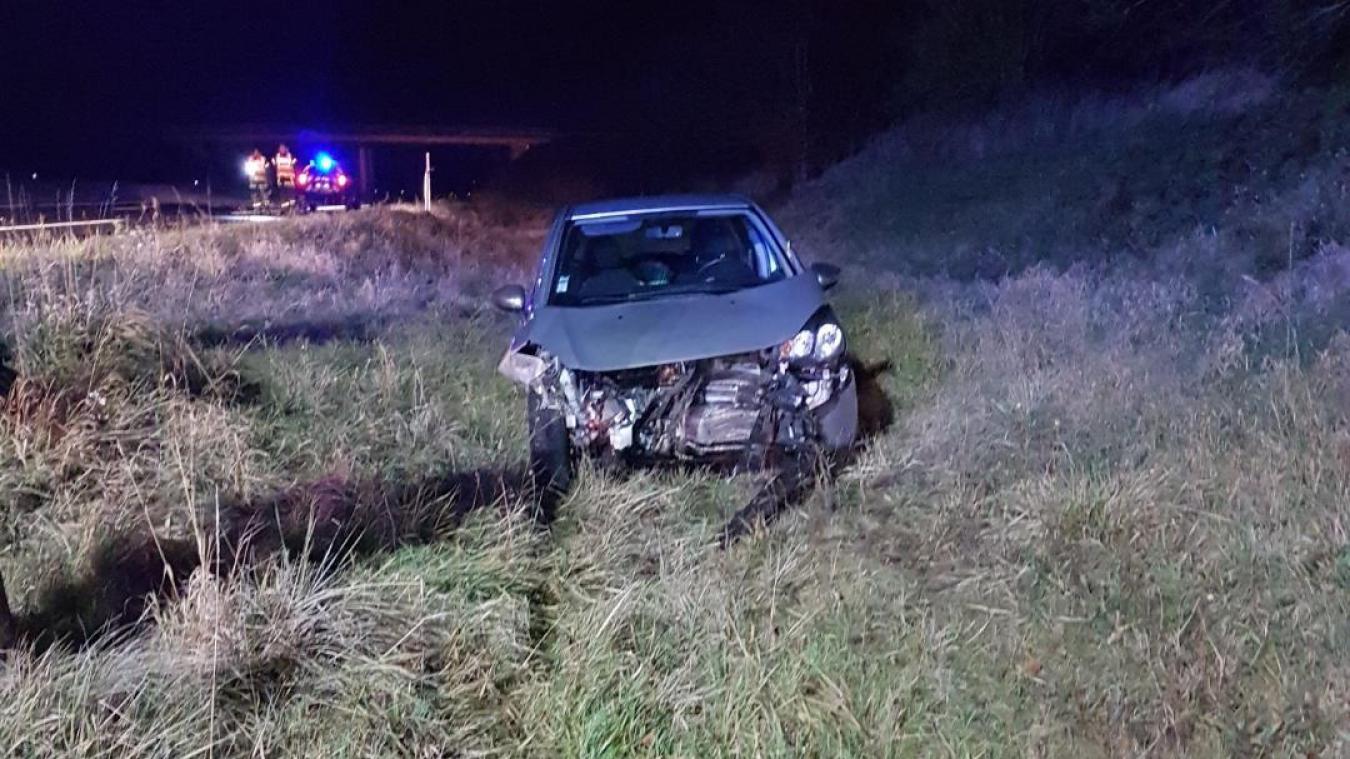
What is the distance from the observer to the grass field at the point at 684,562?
139 inches

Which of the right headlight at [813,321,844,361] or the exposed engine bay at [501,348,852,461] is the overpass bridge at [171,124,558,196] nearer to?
the exposed engine bay at [501,348,852,461]

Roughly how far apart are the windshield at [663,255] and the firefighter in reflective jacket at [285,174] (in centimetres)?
3182

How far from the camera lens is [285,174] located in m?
38.3

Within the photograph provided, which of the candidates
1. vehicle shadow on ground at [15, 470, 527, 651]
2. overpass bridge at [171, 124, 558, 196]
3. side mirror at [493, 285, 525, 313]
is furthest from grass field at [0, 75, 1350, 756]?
overpass bridge at [171, 124, 558, 196]

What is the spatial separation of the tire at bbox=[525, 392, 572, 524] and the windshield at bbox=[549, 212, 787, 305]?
3.28 ft

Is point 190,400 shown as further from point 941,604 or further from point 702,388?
point 941,604

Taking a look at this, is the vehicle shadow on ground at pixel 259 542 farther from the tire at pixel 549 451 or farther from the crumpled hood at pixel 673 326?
the crumpled hood at pixel 673 326

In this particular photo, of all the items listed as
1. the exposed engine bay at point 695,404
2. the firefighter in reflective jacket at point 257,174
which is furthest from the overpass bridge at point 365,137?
the exposed engine bay at point 695,404

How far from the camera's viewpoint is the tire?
19.1ft

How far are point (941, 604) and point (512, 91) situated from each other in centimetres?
5775

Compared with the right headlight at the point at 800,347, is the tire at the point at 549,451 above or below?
below

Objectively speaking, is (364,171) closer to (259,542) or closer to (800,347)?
(800,347)

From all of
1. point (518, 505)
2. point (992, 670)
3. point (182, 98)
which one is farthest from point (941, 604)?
point (182, 98)

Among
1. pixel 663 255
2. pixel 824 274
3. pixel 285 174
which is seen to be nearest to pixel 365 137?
pixel 285 174
